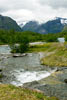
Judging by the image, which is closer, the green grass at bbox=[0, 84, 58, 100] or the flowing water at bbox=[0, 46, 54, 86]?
the green grass at bbox=[0, 84, 58, 100]

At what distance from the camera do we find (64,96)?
26.2 m

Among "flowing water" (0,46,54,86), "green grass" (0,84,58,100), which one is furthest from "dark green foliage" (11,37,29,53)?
Result: "green grass" (0,84,58,100)

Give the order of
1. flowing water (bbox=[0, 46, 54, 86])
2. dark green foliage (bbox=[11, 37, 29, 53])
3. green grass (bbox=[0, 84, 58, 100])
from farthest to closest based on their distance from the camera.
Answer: dark green foliage (bbox=[11, 37, 29, 53]), flowing water (bbox=[0, 46, 54, 86]), green grass (bbox=[0, 84, 58, 100])

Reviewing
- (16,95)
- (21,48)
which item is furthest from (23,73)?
(21,48)

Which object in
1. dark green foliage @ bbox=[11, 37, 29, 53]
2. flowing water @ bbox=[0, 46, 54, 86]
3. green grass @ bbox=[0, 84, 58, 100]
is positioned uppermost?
green grass @ bbox=[0, 84, 58, 100]

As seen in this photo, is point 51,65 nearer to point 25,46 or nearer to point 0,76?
point 0,76

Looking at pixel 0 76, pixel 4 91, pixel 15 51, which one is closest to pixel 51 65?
pixel 0 76

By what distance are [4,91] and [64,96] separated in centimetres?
1031

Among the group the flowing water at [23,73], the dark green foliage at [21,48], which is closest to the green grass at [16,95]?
the flowing water at [23,73]

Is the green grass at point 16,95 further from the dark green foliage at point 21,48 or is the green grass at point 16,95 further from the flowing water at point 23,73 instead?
the dark green foliage at point 21,48

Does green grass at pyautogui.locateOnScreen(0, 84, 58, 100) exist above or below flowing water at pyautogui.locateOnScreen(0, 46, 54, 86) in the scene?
above

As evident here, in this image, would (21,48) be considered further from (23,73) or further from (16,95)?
(16,95)

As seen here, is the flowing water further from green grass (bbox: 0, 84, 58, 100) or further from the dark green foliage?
the dark green foliage

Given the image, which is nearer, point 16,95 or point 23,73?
point 16,95
